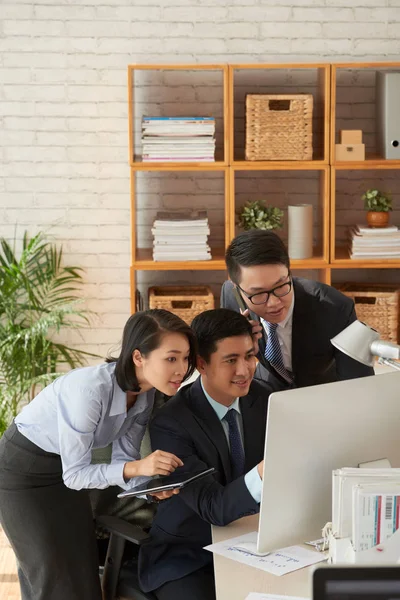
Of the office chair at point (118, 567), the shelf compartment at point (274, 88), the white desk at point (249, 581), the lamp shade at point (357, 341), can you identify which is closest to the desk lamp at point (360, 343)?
the lamp shade at point (357, 341)

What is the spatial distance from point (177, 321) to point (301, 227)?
214 cm

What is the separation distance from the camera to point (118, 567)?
94.9 inches

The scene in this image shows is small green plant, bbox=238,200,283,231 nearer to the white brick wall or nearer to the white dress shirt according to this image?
the white brick wall

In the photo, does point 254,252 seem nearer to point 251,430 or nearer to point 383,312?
point 251,430

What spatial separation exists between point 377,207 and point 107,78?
1.51 meters

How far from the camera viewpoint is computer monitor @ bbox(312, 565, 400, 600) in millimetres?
1076

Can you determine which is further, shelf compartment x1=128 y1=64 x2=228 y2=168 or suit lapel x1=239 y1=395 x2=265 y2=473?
shelf compartment x1=128 y1=64 x2=228 y2=168

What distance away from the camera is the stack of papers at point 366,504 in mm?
A: 1758

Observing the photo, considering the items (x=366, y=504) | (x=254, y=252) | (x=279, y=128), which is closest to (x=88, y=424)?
(x=254, y=252)

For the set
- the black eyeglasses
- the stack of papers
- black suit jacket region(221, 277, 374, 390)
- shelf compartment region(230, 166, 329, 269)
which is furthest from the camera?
shelf compartment region(230, 166, 329, 269)

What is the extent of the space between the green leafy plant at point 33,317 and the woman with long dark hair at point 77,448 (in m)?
1.72

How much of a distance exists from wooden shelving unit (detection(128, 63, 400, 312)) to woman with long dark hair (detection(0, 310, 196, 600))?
1.96 m

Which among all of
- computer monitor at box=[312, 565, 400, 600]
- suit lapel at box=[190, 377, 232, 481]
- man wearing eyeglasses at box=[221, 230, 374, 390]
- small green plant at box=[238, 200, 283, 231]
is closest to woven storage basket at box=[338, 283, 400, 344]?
small green plant at box=[238, 200, 283, 231]

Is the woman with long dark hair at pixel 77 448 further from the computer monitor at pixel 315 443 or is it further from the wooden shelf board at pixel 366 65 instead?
the wooden shelf board at pixel 366 65
